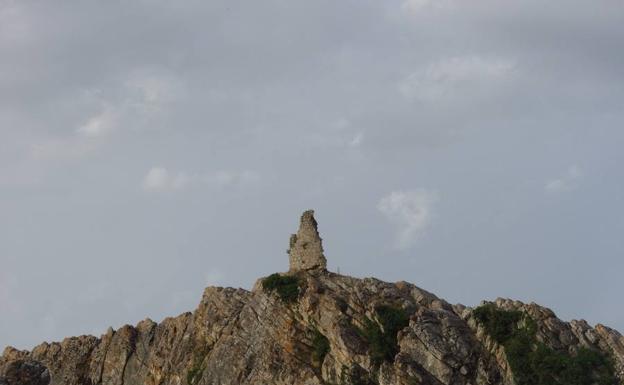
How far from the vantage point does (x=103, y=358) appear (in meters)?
122

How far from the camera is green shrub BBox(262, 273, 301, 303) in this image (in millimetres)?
104000

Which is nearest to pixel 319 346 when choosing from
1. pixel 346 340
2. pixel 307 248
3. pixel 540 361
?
pixel 346 340

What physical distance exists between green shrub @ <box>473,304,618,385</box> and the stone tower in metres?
23.9

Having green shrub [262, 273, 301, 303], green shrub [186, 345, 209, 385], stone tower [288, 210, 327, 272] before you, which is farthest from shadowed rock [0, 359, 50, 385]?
stone tower [288, 210, 327, 272]

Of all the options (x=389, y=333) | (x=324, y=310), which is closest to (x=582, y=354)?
(x=389, y=333)

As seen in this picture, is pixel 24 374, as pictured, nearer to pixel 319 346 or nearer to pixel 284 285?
A: pixel 319 346

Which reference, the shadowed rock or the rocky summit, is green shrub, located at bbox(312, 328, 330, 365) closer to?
the rocky summit

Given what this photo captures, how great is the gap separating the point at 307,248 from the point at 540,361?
32.1 metres

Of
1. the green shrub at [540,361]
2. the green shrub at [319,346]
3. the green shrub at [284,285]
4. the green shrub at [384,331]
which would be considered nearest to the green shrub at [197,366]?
the green shrub at [284,285]

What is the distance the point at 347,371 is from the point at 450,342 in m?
10.4

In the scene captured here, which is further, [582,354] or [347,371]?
[347,371]

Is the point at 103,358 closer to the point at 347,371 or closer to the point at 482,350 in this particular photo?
the point at 347,371

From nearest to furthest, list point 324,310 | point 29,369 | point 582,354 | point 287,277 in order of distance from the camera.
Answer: point 29,369
point 582,354
point 324,310
point 287,277

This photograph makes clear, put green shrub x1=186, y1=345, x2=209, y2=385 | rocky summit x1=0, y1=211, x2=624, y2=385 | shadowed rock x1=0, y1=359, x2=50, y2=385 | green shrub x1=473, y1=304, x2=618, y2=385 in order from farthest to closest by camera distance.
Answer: green shrub x1=186, y1=345, x2=209, y2=385 → rocky summit x1=0, y1=211, x2=624, y2=385 → green shrub x1=473, y1=304, x2=618, y2=385 → shadowed rock x1=0, y1=359, x2=50, y2=385
